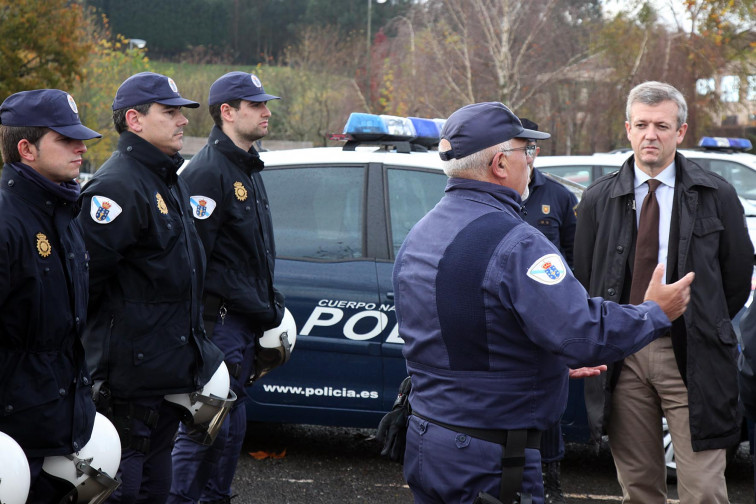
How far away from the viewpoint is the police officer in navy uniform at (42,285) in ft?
9.32

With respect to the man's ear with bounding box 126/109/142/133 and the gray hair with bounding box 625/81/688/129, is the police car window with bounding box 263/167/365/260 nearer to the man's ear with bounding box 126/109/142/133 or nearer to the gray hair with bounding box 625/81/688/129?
Result: the man's ear with bounding box 126/109/142/133

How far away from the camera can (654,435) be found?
3.84 m

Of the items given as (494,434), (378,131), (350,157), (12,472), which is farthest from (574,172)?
(12,472)

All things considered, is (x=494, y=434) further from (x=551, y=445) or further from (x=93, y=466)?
(x=551, y=445)

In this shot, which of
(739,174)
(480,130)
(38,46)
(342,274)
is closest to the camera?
(480,130)

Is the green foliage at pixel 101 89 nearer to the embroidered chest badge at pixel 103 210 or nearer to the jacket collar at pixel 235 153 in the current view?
the jacket collar at pixel 235 153

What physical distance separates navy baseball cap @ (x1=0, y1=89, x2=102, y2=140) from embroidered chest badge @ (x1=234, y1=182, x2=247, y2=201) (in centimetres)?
122

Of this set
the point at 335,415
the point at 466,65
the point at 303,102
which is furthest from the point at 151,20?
the point at 335,415

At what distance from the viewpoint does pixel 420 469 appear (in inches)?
109

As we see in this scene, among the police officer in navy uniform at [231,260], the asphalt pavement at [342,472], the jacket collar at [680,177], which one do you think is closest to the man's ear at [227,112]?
the police officer in navy uniform at [231,260]

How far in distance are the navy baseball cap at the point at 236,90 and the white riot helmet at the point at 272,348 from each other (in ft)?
3.60

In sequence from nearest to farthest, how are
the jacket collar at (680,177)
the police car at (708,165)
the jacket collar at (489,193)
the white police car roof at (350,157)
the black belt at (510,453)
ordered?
the black belt at (510,453), the jacket collar at (489,193), the jacket collar at (680,177), the white police car roof at (350,157), the police car at (708,165)

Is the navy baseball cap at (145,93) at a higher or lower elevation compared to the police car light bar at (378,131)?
higher

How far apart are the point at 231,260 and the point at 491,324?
190 cm
